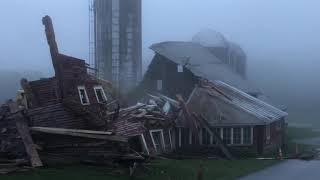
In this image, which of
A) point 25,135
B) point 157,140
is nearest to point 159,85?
point 157,140

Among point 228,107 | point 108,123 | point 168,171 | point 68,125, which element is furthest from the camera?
point 228,107

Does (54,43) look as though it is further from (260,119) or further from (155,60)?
(155,60)

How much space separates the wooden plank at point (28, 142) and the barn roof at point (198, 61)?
25094 millimetres

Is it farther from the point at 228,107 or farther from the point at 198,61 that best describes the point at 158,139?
the point at 198,61

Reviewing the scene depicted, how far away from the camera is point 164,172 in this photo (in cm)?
2691

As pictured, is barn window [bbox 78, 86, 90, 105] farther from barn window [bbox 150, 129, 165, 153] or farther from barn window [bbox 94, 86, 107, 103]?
barn window [bbox 150, 129, 165, 153]

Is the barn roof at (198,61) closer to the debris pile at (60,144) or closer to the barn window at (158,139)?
the barn window at (158,139)

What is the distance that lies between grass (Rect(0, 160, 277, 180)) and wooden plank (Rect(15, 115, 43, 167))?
69cm

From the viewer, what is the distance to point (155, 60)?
5581 cm

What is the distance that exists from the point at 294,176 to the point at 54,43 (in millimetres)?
13337

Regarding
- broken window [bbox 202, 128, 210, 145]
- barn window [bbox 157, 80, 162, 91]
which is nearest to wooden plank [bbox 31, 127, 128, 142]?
broken window [bbox 202, 128, 210, 145]

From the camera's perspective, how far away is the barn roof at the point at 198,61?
5372cm

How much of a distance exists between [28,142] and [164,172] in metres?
6.08

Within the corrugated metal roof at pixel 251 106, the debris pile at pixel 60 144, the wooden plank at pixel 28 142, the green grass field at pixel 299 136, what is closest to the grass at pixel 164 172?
the wooden plank at pixel 28 142
